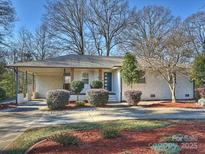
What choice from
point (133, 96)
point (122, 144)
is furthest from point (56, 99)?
point (122, 144)

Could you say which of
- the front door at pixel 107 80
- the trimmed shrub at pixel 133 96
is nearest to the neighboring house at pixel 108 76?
the front door at pixel 107 80

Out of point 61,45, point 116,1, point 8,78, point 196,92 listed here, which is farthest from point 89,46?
point 196,92

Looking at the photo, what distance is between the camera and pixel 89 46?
38625mm

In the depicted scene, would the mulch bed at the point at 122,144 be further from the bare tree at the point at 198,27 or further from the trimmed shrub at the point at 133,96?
the bare tree at the point at 198,27

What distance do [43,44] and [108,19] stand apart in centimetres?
997

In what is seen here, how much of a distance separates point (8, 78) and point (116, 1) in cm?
Answer: 1827

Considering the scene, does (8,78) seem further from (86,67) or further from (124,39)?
(124,39)

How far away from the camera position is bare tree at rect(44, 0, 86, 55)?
3697cm

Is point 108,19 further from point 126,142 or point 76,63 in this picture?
point 126,142

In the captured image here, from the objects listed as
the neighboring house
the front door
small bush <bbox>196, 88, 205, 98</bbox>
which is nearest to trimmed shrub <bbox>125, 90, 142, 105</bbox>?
the neighboring house

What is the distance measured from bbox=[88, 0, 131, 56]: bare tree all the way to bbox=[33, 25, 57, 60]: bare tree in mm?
5846

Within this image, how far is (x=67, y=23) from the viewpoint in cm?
3719

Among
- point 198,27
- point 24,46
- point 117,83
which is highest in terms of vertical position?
point 198,27

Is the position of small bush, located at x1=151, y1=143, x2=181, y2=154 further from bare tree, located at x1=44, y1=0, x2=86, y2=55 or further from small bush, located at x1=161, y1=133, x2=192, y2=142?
bare tree, located at x1=44, y1=0, x2=86, y2=55
